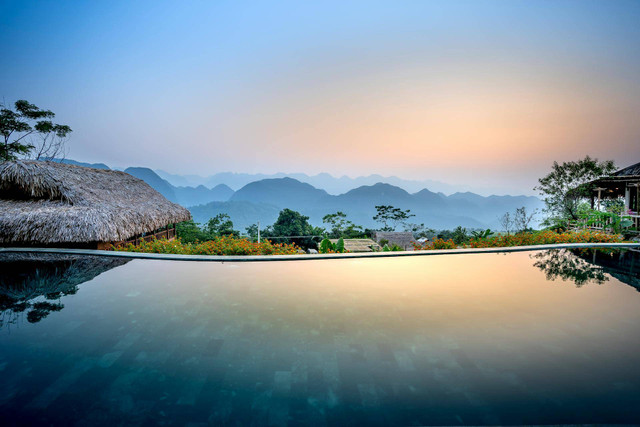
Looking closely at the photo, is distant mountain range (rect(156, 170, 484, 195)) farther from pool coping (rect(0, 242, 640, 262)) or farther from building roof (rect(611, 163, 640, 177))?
pool coping (rect(0, 242, 640, 262))

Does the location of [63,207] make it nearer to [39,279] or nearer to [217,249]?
[39,279]

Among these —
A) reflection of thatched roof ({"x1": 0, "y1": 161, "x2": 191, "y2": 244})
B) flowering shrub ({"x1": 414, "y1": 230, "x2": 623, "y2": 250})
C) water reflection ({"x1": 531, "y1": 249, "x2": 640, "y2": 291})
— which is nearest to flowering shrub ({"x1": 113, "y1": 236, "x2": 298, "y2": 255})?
reflection of thatched roof ({"x1": 0, "y1": 161, "x2": 191, "y2": 244})

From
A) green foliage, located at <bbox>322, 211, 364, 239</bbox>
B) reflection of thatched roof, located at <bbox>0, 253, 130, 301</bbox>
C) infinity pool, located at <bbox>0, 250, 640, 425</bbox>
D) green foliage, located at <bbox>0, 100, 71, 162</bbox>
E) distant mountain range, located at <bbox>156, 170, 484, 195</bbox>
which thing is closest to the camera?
infinity pool, located at <bbox>0, 250, 640, 425</bbox>

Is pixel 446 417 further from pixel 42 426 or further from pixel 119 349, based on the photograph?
pixel 119 349

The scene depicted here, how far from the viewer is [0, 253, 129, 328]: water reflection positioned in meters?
3.54

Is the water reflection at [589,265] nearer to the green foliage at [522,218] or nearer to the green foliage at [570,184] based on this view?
the green foliage at [522,218]

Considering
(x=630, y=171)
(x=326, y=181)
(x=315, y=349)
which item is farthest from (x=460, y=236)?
(x=326, y=181)

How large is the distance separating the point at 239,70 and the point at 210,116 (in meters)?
5.50

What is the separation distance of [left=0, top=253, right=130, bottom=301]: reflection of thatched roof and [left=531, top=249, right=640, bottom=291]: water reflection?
8.07 metres

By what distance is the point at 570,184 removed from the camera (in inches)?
546

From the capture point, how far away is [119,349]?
2699 millimetres

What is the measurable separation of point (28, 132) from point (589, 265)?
25401 millimetres

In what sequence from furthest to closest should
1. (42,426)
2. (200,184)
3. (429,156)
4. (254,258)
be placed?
(200,184), (429,156), (254,258), (42,426)

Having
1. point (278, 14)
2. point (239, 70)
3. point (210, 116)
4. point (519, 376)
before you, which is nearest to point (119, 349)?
point (519, 376)
